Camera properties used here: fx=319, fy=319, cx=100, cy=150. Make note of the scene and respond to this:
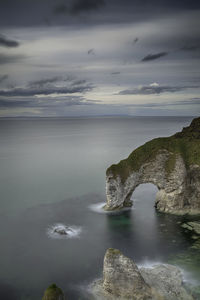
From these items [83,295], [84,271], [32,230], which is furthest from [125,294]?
[32,230]

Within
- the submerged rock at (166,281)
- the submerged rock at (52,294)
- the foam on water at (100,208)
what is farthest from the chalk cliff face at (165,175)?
the submerged rock at (52,294)

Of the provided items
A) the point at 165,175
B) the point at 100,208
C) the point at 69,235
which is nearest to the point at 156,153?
the point at 165,175

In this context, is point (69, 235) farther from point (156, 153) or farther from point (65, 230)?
point (156, 153)

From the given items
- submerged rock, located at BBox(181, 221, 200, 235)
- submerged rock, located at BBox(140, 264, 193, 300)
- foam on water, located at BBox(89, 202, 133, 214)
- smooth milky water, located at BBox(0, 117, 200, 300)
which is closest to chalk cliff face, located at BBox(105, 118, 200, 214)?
foam on water, located at BBox(89, 202, 133, 214)

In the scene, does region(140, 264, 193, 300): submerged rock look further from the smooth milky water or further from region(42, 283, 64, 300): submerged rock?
region(42, 283, 64, 300): submerged rock

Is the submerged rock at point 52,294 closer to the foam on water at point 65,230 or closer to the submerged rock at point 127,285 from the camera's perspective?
the submerged rock at point 127,285

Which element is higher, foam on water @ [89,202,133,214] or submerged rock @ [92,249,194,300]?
foam on water @ [89,202,133,214]

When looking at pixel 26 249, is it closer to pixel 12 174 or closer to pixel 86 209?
pixel 86 209

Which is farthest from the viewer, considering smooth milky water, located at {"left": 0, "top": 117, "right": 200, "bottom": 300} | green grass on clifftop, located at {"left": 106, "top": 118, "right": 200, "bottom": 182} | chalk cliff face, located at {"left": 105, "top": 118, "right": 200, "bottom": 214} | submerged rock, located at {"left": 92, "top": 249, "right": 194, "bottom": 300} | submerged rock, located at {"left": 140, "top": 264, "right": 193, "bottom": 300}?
green grass on clifftop, located at {"left": 106, "top": 118, "right": 200, "bottom": 182}

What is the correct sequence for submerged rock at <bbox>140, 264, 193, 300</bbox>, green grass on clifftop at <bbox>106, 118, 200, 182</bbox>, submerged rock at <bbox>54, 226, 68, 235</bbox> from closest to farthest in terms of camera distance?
submerged rock at <bbox>140, 264, 193, 300</bbox>, submerged rock at <bbox>54, 226, 68, 235</bbox>, green grass on clifftop at <bbox>106, 118, 200, 182</bbox>
